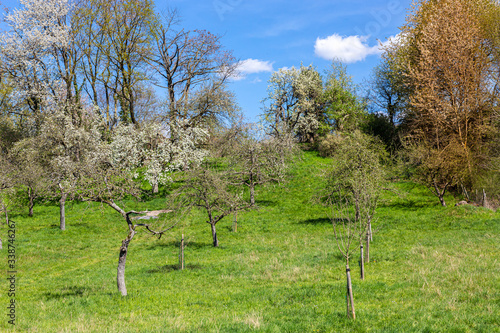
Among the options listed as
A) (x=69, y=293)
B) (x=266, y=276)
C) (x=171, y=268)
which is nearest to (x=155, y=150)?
(x=171, y=268)

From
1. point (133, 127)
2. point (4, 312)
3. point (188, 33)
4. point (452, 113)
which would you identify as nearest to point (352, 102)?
point (452, 113)

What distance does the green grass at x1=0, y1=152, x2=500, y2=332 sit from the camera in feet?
31.8

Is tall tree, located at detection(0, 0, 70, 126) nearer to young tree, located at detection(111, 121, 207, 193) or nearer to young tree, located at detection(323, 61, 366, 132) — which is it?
young tree, located at detection(111, 121, 207, 193)

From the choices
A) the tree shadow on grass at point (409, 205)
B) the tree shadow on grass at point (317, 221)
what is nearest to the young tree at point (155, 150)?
the tree shadow on grass at point (317, 221)

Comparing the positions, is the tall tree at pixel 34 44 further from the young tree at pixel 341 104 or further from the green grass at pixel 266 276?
the young tree at pixel 341 104

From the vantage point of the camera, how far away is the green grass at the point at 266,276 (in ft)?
31.8

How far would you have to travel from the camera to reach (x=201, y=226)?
2988 cm

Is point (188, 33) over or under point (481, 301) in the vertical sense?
over

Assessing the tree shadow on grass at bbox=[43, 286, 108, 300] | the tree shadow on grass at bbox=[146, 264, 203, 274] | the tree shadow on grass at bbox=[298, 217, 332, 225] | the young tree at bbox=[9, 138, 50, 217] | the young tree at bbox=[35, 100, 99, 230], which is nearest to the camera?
the tree shadow on grass at bbox=[43, 286, 108, 300]

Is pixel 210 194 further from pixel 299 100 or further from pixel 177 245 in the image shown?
pixel 299 100

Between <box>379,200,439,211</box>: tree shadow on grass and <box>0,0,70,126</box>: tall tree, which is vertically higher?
<box>0,0,70,126</box>: tall tree

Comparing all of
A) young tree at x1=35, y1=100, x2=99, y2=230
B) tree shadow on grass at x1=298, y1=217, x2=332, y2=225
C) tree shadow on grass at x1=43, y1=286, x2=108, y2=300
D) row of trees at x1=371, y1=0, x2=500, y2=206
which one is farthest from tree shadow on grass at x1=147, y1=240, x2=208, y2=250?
row of trees at x1=371, y1=0, x2=500, y2=206

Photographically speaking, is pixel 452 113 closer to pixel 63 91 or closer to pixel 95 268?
pixel 95 268

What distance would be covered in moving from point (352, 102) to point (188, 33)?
29.9 metres
